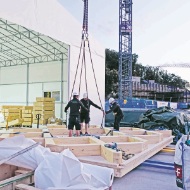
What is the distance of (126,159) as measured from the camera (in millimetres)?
5527

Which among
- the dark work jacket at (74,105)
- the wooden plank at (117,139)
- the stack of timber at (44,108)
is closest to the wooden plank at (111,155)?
the wooden plank at (117,139)

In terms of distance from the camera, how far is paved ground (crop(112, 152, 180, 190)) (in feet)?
16.0

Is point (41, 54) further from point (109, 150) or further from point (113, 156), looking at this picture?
point (113, 156)

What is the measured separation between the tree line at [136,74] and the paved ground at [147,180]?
34836mm

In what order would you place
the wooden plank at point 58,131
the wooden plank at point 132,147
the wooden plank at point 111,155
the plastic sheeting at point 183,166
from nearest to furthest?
the plastic sheeting at point 183,166, the wooden plank at point 111,155, the wooden plank at point 132,147, the wooden plank at point 58,131

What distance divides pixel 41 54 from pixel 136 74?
123ft

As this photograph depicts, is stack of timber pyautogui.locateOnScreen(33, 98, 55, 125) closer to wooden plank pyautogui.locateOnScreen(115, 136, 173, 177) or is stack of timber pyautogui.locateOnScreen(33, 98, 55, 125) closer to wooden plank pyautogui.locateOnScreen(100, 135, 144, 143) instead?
wooden plank pyautogui.locateOnScreen(100, 135, 144, 143)

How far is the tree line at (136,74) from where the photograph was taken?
4172cm

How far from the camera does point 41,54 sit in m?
19.5

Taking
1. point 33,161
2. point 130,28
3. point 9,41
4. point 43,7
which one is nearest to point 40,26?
point 43,7

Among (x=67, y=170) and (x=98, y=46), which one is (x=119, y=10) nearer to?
(x=98, y=46)

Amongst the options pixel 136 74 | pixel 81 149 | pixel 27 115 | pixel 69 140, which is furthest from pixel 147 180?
pixel 136 74

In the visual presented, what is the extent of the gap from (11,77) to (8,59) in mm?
1596

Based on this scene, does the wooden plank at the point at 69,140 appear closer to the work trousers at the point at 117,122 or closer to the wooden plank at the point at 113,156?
the wooden plank at the point at 113,156
